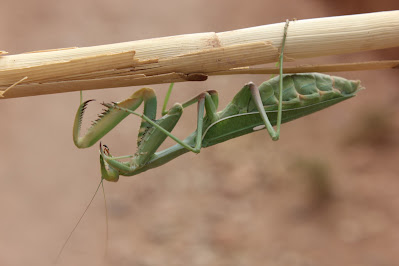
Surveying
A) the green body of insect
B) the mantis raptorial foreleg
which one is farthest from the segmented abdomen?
the mantis raptorial foreleg

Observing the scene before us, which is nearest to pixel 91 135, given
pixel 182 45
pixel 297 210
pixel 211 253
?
pixel 182 45

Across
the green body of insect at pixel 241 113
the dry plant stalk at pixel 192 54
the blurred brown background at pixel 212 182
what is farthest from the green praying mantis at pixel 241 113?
the blurred brown background at pixel 212 182

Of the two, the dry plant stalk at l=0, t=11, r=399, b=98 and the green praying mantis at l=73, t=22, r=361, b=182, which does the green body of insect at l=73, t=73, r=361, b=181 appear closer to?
the green praying mantis at l=73, t=22, r=361, b=182

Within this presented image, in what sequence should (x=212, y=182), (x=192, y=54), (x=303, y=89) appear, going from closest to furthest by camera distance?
(x=192, y=54)
(x=303, y=89)
(x=212, y=182)

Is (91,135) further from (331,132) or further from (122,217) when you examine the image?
(331,132)

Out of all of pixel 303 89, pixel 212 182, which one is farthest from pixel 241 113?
pixel 212 182

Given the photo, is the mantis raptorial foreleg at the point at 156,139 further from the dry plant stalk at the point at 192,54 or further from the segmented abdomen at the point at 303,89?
the dry plant stalk at the point at 192,54

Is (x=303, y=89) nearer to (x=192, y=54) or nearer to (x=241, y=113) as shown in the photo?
(x=241, y=113)
